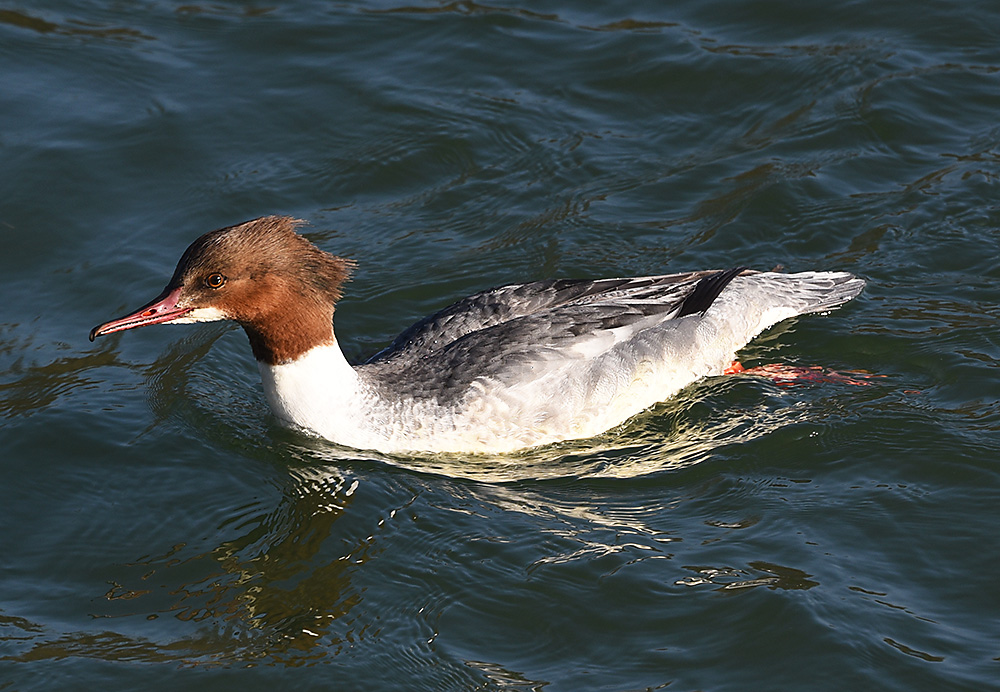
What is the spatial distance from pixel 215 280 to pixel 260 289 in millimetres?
260

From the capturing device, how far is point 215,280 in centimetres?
732

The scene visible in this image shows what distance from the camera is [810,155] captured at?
10.9 m

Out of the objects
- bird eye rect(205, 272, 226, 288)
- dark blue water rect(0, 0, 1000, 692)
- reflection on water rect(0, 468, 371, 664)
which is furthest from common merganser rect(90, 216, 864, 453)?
reflection on water rect(0, 468, 371, 664)

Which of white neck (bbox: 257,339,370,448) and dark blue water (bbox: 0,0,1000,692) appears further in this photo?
white neck (bbox: 257,339,370,448)

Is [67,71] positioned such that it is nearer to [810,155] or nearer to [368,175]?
[368,175]

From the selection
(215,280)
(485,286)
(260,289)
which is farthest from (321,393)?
(485,286)

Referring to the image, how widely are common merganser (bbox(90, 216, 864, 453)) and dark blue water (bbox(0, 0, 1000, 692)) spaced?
0.71ft

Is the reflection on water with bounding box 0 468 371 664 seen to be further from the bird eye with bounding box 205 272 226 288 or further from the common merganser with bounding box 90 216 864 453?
the bird eye with bounding box 205 272 226 288

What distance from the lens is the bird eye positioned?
24.0ft

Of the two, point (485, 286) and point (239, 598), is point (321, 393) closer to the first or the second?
point (239, 598)

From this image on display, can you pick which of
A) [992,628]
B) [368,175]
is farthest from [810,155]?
[992,628]

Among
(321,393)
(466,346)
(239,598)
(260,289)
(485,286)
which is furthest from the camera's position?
(485,286)

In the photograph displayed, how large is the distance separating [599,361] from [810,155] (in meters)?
3.74

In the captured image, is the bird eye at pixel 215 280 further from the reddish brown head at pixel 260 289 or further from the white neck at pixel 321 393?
the white neck at pixel 321 393
